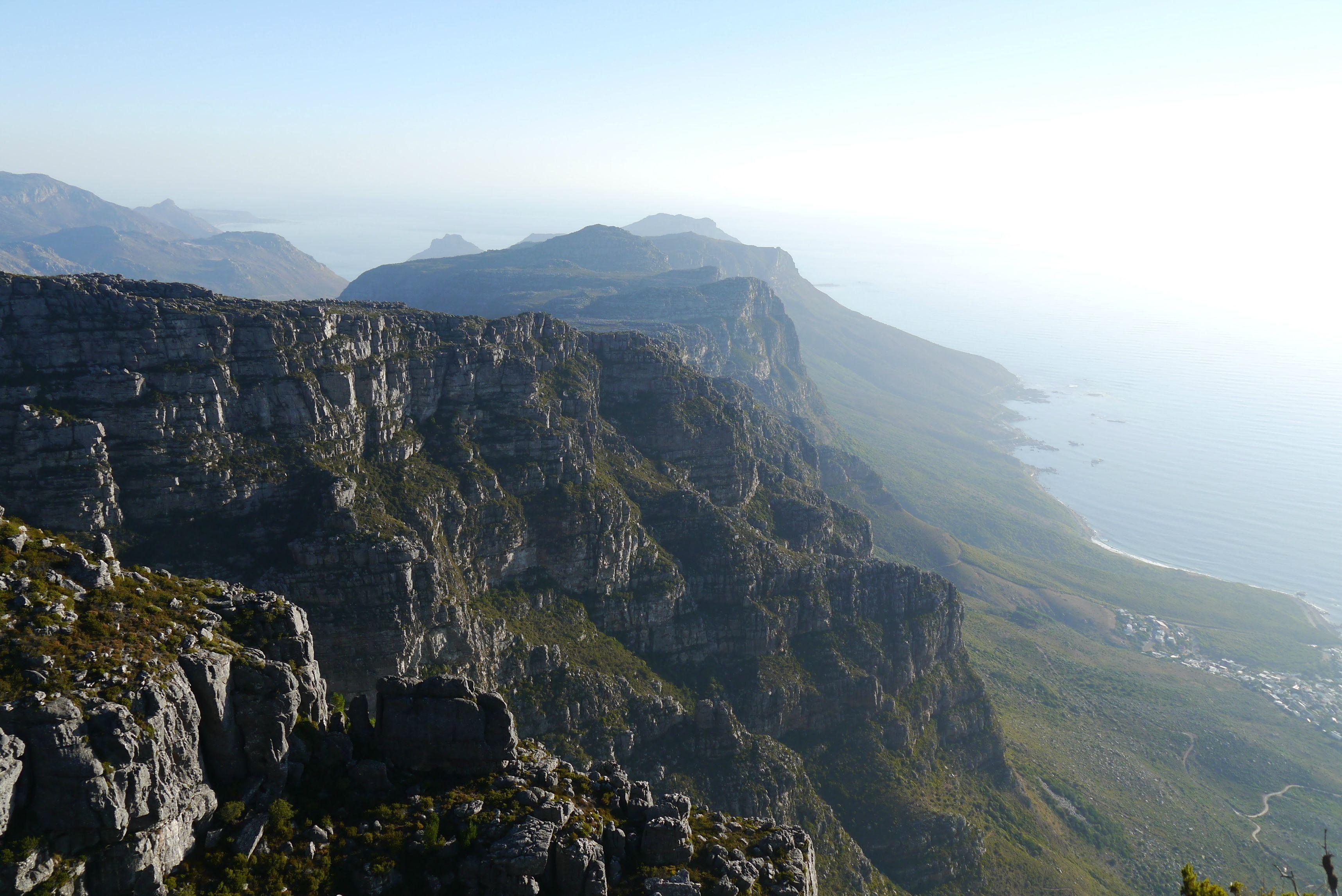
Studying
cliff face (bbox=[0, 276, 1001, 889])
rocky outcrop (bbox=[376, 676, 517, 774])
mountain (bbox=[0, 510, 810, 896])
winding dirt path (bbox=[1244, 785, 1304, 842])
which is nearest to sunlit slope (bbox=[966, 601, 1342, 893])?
winding dirt path (bbox=[1244, 785, 1304, 842])

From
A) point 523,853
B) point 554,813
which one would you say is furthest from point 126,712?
point 554,813

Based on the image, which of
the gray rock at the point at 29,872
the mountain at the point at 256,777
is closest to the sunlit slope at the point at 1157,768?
the mountain at the point at 256,777

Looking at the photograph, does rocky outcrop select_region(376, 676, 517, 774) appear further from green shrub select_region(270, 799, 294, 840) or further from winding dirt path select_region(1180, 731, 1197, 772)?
winding dirt path select_region(1180, 731, 1197, 772)

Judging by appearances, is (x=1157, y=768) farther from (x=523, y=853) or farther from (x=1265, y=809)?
(x=523, y=853)

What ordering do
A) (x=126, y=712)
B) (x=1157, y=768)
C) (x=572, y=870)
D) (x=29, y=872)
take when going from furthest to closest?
(x=1157, y=768), (x=572, y=870), (x=126, y=712), (x=29, y=872)

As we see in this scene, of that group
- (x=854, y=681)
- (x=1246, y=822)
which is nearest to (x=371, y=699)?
(x=854, y=681)

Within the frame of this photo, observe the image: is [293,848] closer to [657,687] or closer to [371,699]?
[371,699]

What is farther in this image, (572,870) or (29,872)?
(572,870)

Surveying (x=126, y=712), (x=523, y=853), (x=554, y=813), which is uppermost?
(x=126, y=712)
